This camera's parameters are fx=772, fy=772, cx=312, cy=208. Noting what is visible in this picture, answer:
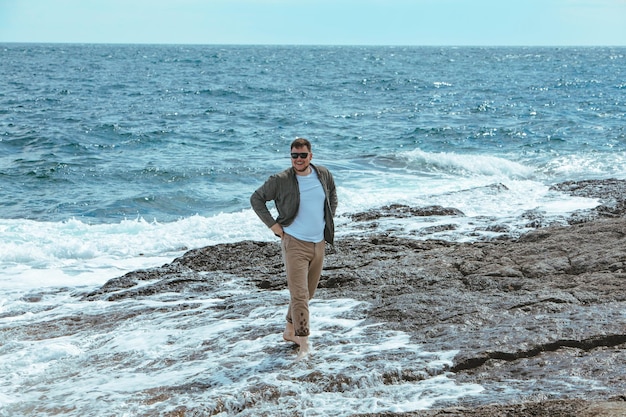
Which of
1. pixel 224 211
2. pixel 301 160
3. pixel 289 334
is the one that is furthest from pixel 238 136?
pixel 301 160

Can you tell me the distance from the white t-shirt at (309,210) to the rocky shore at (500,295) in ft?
3.78

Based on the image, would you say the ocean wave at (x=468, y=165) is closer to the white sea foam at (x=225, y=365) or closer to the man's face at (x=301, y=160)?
A: the white sea foam at (x=225, y=365)

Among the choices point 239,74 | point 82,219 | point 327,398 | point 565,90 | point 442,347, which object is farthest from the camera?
point 239,74

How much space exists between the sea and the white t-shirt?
95cm

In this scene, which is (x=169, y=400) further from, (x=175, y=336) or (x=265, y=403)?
(x=175, y=336)

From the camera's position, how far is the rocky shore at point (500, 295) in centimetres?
499

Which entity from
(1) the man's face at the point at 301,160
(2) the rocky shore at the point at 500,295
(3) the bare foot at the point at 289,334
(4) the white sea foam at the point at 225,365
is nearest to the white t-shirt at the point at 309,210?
(1) the man's face at the point at 301,160

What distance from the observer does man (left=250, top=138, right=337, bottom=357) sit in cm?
602

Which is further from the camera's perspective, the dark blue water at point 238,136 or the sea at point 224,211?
the dark blue water at point 238,136

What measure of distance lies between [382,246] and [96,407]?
4.84 meters

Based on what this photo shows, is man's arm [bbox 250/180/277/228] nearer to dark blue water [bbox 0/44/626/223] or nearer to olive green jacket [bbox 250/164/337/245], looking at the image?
olive green jacket [bbox 250/164/337/245]

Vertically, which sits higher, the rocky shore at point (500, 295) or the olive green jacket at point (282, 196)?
the olive green jacket at point (282, 196)

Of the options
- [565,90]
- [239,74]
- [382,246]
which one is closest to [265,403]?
[382,246]

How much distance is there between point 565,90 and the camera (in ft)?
144
